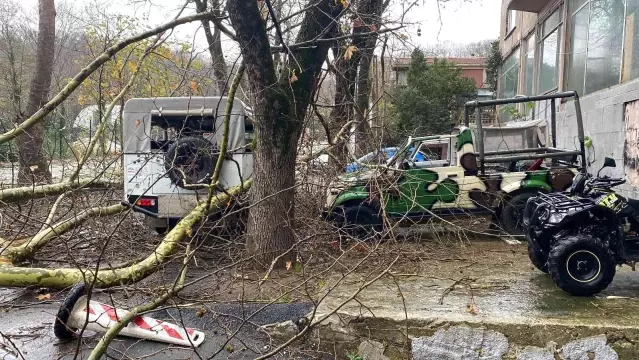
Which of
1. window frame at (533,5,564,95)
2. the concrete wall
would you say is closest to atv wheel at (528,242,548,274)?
the concrete wall

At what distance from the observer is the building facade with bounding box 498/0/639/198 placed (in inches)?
299

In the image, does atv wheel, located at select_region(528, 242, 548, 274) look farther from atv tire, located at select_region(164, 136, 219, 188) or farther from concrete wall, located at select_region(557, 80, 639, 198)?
atv tire, located at select_region(164, 136, 219, 188)

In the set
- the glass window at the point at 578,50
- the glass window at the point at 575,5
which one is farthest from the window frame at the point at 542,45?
the glass window at the point at 578,50

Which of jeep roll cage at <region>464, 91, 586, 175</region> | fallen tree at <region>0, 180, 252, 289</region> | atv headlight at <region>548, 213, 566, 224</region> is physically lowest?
fallen tree at <region>0, 180, 252, 289</region>

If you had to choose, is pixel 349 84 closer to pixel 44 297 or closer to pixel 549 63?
pixel 44 297

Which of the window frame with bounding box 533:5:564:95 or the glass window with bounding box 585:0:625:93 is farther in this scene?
the window frame with bounding box 533:5:564:95

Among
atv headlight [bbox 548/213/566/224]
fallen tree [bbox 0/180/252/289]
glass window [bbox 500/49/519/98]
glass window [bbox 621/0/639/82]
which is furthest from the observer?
glass window [bbox 500/49/519/98]

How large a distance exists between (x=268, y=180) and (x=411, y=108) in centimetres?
1568

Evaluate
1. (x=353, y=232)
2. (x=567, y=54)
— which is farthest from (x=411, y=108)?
(x=353, y=232)

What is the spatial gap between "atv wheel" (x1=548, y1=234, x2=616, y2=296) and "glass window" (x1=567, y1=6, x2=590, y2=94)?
7.54m

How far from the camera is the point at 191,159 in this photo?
22.3 feet

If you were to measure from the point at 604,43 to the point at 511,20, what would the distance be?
13467mm

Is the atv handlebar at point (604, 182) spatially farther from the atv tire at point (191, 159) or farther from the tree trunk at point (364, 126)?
the atv tire at point (191, 159)

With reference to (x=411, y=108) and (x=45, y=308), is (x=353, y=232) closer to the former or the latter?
(x=45, y=308)
